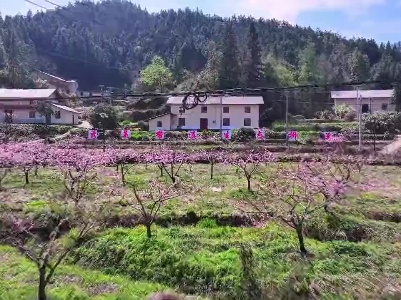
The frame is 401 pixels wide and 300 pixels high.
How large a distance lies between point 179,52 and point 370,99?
44.6 metres

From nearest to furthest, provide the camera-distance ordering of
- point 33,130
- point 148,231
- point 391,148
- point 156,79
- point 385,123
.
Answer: point 148,231 → point 391,148 → point 33,130 → point 385,123 → point 156,79

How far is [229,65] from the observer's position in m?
66.7

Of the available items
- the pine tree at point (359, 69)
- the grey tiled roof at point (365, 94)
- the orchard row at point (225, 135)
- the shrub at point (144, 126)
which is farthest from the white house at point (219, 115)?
the pine tree at point (359, 69)

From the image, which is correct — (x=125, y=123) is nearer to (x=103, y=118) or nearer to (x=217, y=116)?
(x=103, y=118)

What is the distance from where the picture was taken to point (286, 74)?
71812mm

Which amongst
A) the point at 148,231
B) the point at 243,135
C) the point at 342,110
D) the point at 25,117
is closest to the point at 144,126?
the point at 25,117

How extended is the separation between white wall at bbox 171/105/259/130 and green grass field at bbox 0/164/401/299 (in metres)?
35.8

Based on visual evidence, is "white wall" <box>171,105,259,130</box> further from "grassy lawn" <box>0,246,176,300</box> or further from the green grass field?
"grassy lawn" <box>0,246,176,300</box>

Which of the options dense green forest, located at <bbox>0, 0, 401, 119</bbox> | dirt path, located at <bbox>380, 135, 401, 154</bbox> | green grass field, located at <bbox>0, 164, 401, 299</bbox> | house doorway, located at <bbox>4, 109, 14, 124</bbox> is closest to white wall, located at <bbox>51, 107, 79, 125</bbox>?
house doorway, located at <bbox>4, 109, 14, 124</bbox>

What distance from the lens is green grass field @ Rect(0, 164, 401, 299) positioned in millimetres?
12555

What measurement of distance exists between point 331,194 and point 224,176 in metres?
8.74

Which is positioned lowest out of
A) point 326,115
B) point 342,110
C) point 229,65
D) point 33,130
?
point 33,130

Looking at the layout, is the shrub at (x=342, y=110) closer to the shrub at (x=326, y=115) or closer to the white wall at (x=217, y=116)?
the shrub at (x=326, y=115)

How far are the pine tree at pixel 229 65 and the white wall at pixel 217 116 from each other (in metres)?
11.4
